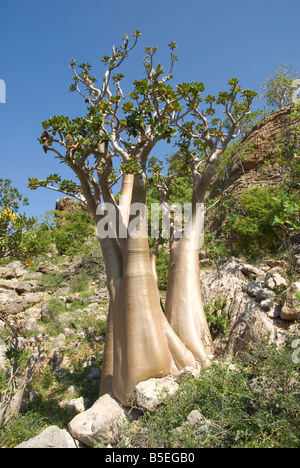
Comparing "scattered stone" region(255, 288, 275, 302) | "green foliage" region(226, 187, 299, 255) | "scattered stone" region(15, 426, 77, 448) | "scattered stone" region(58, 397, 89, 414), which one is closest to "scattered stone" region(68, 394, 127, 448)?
"scattered stone" region(15, 426, 77, 448)

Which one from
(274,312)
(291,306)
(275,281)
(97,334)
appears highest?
(275,281)

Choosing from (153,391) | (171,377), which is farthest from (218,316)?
(153,391)

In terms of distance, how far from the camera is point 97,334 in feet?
20.2

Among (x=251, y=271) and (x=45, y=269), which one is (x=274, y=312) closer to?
(x=251, y=271)

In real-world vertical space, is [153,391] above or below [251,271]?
below

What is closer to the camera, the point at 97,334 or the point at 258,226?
the point at 97,334

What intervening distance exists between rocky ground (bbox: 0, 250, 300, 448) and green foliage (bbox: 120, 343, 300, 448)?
155 millimetres

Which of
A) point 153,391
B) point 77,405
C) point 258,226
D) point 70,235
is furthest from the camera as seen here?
point 70,235

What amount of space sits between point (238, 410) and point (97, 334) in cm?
441

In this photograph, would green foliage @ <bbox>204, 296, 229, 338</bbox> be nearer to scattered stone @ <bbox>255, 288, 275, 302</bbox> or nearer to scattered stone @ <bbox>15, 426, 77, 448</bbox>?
scattered stone @ <bbox>255, 288, 275, 302</bbox>

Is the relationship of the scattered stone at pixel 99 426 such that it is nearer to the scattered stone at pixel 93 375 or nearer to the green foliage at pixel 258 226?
the scattered stone at pixel 93 375

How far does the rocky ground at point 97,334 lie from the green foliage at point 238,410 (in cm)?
16

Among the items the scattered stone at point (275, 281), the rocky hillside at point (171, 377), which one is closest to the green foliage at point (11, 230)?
the rocky hillside at point (171, 377)

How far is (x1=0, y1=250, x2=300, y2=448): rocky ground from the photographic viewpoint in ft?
9.05
